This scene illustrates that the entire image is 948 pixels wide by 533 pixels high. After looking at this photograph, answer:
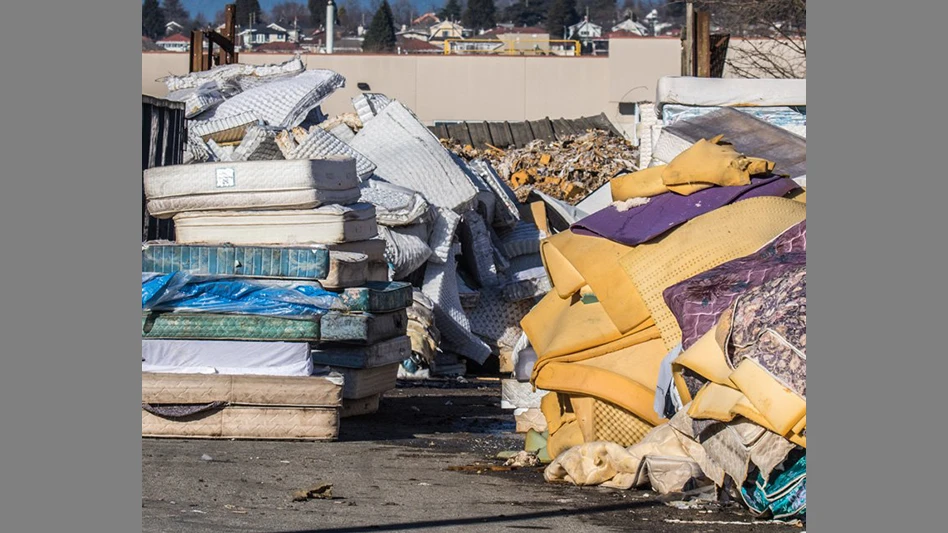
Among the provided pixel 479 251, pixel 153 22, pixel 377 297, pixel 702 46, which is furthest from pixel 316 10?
pixel 377 297

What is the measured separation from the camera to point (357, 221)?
7664mm

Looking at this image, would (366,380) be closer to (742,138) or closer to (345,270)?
(345,270)

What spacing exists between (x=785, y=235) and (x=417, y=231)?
5192 millimetres

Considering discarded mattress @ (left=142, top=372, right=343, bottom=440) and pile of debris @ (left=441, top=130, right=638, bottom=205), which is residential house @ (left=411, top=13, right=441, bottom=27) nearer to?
pile of debris @ (left=441, top=130, right=638, bottom=205)

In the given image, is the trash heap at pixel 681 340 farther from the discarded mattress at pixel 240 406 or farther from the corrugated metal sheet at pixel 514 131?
the corrugated metal sheet at pixel 514 131

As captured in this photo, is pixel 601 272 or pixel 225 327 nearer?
pixel 601 272

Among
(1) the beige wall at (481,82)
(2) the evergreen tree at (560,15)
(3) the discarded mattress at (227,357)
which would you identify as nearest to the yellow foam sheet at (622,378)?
(3) the discarded mattress at (227,357)

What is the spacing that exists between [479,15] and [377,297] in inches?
4382

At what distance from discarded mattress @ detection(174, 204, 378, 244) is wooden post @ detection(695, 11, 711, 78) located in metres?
5.23

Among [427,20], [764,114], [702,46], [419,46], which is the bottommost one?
[764,114]

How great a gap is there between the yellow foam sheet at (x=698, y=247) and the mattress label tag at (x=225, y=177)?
2456mm

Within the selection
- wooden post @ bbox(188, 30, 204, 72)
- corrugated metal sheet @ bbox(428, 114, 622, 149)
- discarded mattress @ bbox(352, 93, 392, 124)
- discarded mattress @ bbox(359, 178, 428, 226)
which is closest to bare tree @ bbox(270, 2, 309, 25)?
corrugated metal sheet @ bbox(428, 114, 622, 149)

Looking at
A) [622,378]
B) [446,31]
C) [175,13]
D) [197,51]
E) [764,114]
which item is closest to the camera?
[622,378]

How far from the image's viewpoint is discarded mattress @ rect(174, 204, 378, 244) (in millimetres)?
7453
